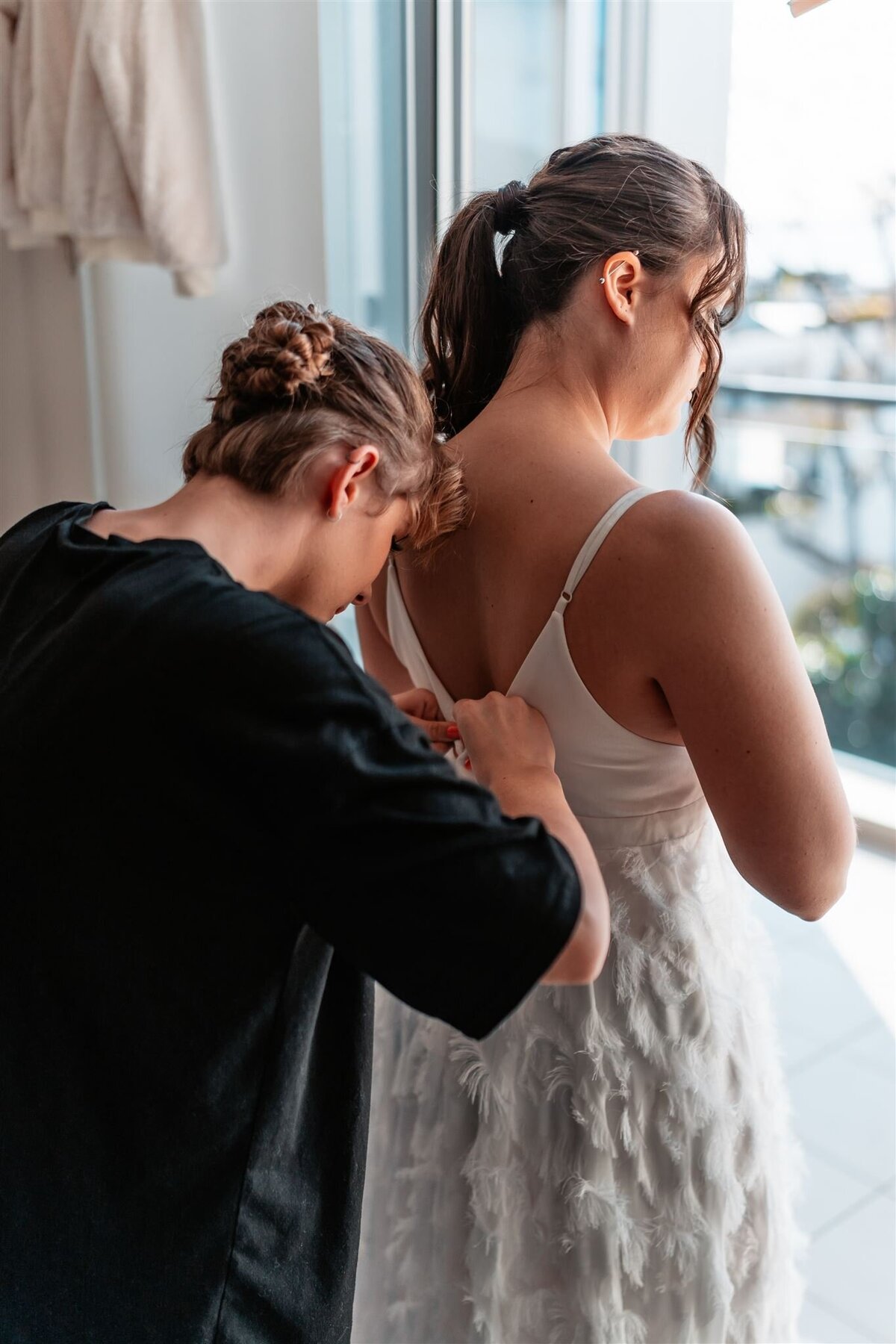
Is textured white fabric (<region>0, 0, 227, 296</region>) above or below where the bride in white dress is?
above

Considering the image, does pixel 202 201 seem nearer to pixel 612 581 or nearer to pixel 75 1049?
pixel 612 581

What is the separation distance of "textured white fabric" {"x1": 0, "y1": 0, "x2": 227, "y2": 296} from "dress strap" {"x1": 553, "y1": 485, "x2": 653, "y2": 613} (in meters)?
1.39

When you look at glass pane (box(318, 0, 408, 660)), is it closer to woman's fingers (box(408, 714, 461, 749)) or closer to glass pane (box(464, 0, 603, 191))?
glass pane (box(464, 0, 603, 191))

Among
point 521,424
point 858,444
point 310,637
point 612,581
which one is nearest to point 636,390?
point 521,424

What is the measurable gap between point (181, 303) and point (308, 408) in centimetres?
159

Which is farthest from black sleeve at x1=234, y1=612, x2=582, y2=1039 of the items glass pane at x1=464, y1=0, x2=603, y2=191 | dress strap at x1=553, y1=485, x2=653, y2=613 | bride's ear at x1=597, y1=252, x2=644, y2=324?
glass pane at x1=464, y1=0, x2=603, y2=191

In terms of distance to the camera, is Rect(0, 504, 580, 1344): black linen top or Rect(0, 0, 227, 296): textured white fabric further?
Rect(0, 0, 227, 296): textured white fabric

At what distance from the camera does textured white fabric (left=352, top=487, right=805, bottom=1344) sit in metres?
0.98

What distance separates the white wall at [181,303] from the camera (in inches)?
81.7

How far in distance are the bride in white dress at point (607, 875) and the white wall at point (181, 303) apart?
115 centimetres

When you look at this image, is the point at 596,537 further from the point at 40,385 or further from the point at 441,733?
the point at 40,385

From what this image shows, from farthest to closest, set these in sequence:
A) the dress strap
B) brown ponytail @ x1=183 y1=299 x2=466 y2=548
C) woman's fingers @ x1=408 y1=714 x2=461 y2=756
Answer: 1. woman's fingers @ x1=408 y1=714 x2=461 y2=756
2. the dress strap
3. brown ponytail @ x1=183 y1=299 x2=466 y2=548

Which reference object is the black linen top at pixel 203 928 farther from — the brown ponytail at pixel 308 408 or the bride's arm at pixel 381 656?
the bride's arm at pixel 381 656

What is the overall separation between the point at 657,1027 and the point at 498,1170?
0.18 meters
